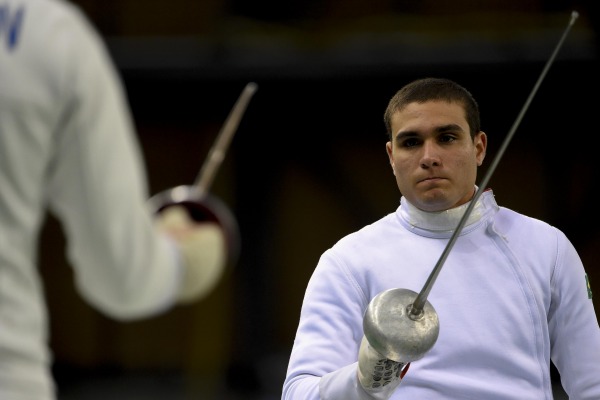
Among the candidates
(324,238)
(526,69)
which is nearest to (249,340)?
(324,238)

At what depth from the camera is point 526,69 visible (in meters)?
5.62

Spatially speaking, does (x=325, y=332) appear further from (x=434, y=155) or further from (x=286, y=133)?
(x=286, y=133)

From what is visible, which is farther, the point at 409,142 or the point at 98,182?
the point at 409,142

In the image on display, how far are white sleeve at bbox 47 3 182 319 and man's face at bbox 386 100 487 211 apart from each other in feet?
2.34

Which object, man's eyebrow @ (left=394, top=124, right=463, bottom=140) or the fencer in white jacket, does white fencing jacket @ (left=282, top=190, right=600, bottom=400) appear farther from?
the fencer in white jacket

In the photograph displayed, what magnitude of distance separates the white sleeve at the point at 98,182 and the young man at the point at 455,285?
1.96 feet

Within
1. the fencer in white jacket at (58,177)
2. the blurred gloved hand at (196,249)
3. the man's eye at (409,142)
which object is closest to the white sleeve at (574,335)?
the man's eye at (409,142)

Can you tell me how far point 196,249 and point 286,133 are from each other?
4707 mm

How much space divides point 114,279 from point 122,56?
4631 millimetres

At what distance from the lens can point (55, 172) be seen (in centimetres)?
146

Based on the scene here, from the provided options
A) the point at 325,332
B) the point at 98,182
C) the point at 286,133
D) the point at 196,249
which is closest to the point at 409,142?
the point at 325,332

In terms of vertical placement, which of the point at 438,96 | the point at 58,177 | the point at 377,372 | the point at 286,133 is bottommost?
the point at 377,372

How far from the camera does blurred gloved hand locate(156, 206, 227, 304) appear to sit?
60.6 inches

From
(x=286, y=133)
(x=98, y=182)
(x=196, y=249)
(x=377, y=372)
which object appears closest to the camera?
(x=98, y=182)
